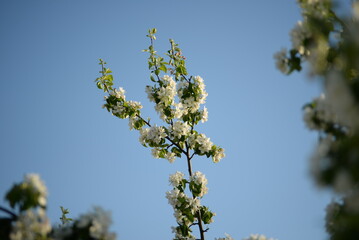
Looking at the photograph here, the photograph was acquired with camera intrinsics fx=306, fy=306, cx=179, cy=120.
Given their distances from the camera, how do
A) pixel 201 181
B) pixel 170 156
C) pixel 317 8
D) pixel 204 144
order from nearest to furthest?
pixel 317 8, pixel 201 181, pixel 204 144, pixel 170 156

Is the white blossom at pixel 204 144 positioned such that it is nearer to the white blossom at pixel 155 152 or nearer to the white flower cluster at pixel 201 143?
the white flower cluster at pixel 201 143

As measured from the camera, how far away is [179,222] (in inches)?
242

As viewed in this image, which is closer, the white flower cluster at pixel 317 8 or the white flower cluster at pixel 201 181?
the white flower cluster at pixel 317 8

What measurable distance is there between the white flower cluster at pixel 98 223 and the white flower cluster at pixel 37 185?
426 mm

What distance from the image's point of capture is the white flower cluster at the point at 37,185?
3.02 m

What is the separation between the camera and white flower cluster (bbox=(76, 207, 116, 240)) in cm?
299

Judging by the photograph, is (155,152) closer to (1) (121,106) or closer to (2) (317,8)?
(1) (121,106)

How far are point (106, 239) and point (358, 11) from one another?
303 centimetres

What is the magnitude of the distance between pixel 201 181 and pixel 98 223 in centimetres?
354

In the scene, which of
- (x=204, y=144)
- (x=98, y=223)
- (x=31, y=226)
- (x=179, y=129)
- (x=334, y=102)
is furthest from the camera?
(x=179, y=129)

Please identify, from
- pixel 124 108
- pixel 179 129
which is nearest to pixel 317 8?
pixel 179 129

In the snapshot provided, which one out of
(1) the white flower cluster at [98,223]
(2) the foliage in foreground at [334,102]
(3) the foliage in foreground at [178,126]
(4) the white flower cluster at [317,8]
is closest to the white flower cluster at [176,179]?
(3) the foliage in foreground at [178,126]

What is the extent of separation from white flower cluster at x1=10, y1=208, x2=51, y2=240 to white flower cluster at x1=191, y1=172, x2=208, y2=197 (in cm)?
376

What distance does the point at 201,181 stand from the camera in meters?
6.30
